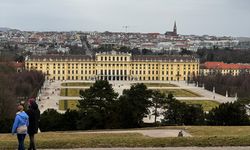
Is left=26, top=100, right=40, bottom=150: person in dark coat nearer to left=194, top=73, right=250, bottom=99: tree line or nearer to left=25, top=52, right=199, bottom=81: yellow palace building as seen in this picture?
left=194, top=73, right=250, bottom=99: tree line

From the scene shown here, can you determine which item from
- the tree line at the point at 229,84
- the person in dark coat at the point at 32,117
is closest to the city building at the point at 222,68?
the tree line at the point at 229,84

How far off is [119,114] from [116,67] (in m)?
51.1

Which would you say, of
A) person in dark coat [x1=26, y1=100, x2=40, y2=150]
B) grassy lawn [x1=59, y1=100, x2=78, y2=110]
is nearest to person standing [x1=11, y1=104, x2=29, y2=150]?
person in dark coat [x1=26, y1=100, x2=40, y2=150]

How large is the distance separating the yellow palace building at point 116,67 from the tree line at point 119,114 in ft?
157

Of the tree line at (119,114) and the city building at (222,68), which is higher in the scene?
the tree line at (119,114)

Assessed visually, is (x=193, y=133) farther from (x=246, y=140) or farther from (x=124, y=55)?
(x=124, y=55)

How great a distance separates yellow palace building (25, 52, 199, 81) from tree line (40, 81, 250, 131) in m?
47.9

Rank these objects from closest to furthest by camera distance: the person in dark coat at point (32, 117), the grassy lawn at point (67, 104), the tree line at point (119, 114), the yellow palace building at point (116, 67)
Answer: the person in dark coat at point (32, 117), the tree line at point (119, 114), the grassy lawn at point (67, 104), the yellow palace building at point (116, 67)

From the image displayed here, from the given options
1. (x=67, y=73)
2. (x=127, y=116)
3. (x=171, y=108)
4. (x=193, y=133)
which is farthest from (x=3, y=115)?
(x=67, y=73)

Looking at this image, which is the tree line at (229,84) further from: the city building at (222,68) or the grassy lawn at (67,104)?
the grassy lawn at (67,104)

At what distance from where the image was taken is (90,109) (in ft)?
68.2

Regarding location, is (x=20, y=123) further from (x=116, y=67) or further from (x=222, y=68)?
(x=222, y=68)

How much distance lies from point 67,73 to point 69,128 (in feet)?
167

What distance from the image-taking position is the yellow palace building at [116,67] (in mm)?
71062
